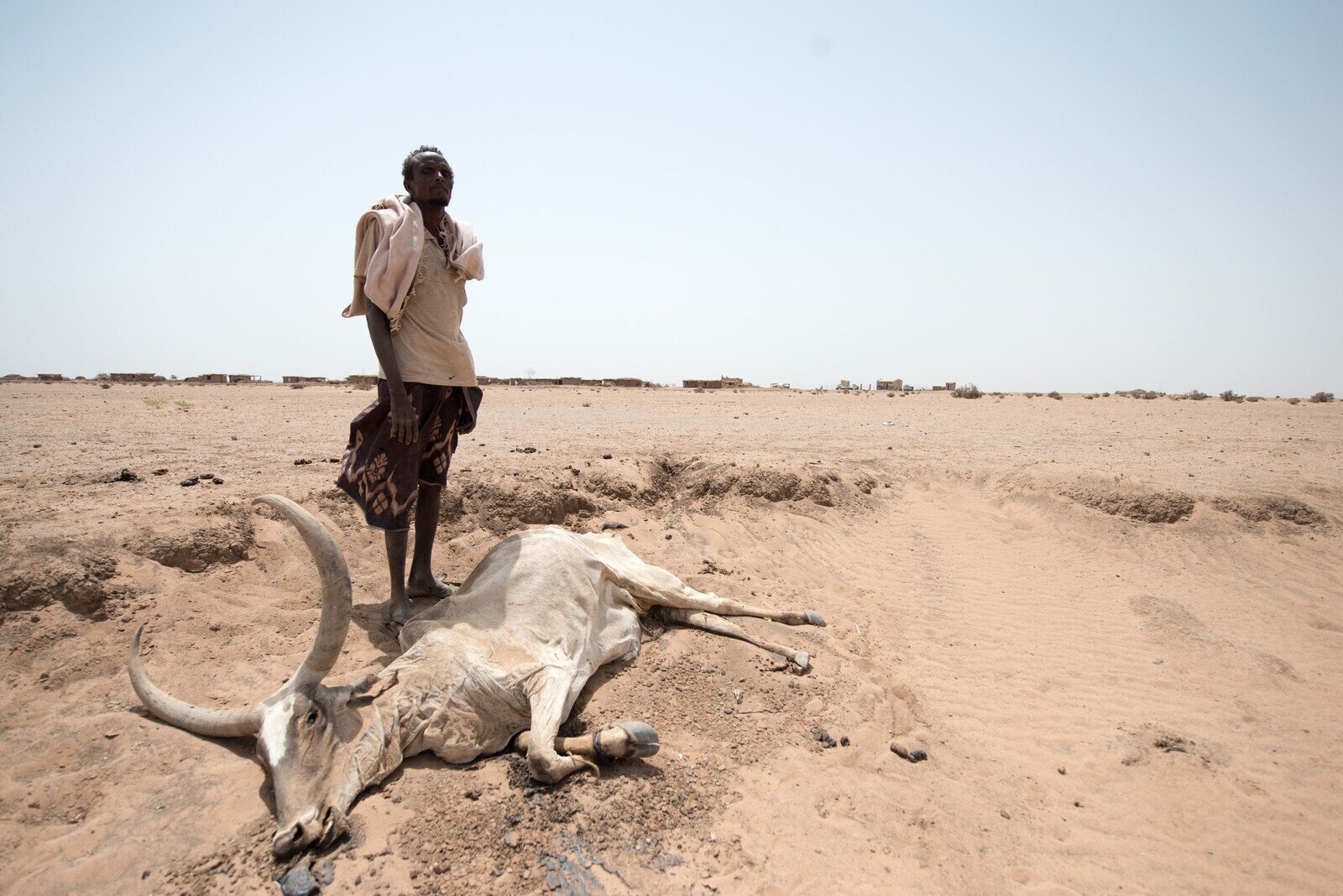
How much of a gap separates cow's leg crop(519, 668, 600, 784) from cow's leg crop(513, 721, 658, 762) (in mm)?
44

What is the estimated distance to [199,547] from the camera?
446cm

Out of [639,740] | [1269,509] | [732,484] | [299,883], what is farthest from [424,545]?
[1269,509]

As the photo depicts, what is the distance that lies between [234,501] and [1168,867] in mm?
5869

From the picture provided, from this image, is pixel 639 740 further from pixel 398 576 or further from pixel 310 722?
pixel 398 576

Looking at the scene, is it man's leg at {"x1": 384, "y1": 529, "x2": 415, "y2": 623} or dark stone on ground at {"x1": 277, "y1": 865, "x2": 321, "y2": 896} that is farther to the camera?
man's leg at {"x1": 384, "y1": 529, "x2": 415, "y2": 623}

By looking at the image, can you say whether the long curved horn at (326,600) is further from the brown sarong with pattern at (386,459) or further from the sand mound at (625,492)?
the sand mound at (625,492)

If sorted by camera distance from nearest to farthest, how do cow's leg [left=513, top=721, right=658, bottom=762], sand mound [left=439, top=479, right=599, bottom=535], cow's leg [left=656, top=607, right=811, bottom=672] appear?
cow's leg [left=513, top=721, right=658, bottom=762]
cow's leg [left=656, top=607, right=811, bottom=672]
sand mound [left=439, top=479, right=599, bottom=535]

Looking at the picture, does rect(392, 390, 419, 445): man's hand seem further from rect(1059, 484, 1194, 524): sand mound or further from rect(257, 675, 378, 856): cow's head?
rect(1059, 484, 1194, 524): sand mound

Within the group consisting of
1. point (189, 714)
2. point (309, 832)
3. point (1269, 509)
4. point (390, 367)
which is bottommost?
point (309, 832)

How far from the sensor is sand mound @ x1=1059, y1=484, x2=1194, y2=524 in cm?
697

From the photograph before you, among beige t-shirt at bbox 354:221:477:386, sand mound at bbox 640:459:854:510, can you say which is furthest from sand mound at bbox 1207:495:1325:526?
beige t-shirt at bbox 354:221:477:386

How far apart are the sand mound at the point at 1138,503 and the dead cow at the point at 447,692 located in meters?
4.88

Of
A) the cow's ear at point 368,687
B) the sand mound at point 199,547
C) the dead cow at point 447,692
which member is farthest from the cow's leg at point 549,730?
the sand mound at point 199,547

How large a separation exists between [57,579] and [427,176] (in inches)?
119
